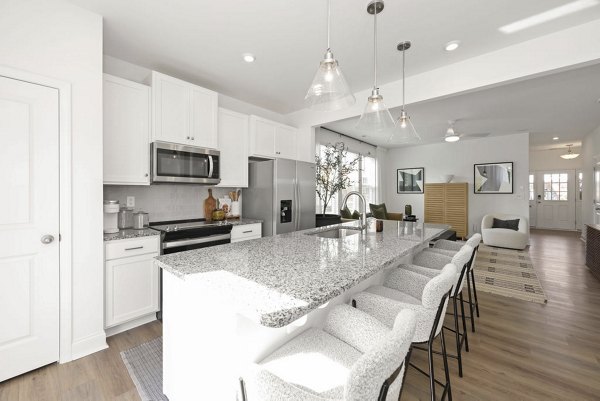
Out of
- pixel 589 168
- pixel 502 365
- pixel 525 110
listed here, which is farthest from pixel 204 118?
pixel 589 168

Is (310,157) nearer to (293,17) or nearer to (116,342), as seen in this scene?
(293,17)

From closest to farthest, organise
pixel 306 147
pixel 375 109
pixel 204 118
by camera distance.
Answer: pixel 375 109
pixel 204 118
pixel 306 147

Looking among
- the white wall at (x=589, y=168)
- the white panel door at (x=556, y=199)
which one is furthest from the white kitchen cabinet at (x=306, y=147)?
the white panel door at (x=556, y=199)

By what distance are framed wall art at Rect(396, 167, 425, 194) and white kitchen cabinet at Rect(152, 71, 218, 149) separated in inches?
259

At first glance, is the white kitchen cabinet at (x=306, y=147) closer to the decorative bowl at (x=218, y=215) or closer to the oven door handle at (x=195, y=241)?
the decorative bowl at (x=218, y=215)

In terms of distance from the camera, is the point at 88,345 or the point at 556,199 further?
the point at 556,199

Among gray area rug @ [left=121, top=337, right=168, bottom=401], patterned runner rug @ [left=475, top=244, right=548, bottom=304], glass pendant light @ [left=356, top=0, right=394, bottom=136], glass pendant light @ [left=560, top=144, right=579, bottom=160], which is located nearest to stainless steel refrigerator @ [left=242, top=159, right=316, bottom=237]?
glass pendant light @ [left=356, top=0, right=394, bottom=136]

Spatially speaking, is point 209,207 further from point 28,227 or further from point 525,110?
point 525,110

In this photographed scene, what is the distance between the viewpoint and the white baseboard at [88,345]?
1.94m

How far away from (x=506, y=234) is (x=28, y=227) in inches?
292

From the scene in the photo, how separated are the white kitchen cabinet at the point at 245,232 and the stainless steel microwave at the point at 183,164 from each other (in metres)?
0.63

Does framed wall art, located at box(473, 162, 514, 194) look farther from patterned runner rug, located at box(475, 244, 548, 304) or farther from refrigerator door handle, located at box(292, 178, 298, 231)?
refrigerator door handle, located at box(292, 178, 298, 231)

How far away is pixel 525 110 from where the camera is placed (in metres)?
4.56

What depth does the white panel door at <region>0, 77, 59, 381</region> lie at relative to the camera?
169 cm
